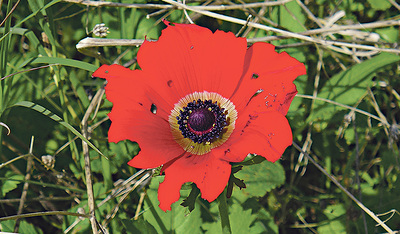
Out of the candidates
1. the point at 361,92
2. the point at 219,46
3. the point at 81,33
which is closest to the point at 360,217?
the point at 361,92

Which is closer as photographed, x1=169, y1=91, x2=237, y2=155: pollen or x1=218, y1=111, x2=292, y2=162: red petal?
x1=218, y1=111, x2=292, y2=162: red petal

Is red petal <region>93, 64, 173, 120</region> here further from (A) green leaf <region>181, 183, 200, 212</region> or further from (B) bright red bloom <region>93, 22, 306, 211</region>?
(A) green leaf <region>181, 183, 200, 212</region>

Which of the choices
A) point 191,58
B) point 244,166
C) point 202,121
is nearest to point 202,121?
point 202,121

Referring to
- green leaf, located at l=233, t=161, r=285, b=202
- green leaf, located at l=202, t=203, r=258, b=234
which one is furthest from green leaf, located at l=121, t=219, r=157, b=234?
green leaf, located at l=233, t=161, r=285, b=202

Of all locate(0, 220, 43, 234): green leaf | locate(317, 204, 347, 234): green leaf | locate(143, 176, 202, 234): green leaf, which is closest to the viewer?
locate(143, 176, 202, 234): green leaf

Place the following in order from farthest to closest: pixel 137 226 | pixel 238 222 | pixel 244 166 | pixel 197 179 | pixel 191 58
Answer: pixel 244 166 < pixel 238 222 < pixel 137 226 < pixel 191 58 < pixel 197 179

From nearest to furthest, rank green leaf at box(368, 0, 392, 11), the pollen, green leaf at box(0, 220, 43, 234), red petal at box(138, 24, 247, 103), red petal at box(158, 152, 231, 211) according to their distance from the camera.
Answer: red petal at box(158, 152, 231, 211), red petal at box(138, 24, 247, 103), the pollen, green leaf at box(0, 220, 43, 234), green leaf at box(368, 0, 392, 11)

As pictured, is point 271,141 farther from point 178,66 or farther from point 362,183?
point 362,183

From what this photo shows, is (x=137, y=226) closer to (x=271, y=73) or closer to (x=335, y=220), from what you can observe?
(x=271, y=73)
